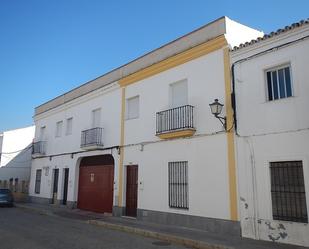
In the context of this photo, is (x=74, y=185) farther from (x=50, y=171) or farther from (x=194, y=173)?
(x=194, y=173)

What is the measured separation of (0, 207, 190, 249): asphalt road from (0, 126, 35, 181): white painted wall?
51.3ft

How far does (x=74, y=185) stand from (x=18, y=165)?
12.3 m

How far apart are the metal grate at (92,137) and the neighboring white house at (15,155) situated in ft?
40.3

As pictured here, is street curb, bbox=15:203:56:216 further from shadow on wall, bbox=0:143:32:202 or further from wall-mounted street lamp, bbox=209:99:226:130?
wall-mounted street lamp, bbox=209:99:226:130

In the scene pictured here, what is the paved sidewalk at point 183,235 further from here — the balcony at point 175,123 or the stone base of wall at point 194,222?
the balcony at point 175,123

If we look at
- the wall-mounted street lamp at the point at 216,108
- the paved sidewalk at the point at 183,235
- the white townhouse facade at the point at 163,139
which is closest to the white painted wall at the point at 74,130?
the white townhouse facade at the point at 163,139

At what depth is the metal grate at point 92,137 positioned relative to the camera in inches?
579

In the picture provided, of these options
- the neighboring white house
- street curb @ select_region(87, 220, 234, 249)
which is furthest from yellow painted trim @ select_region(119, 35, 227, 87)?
the neighboring white house

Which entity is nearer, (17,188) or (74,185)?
(74,185)

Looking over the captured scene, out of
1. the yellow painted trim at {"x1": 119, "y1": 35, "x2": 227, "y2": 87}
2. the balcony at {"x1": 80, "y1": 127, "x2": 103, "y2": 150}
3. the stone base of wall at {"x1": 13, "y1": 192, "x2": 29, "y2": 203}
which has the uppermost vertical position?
the yellow painted trim at {"x1": 119, "y1": 35, "x2": 227, "y2": 87}

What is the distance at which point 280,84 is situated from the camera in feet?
28.5

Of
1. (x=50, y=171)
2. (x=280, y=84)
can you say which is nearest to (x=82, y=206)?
(x=50, y=171)

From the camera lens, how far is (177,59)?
453 inches

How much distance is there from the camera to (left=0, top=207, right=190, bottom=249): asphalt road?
25.6 feet
